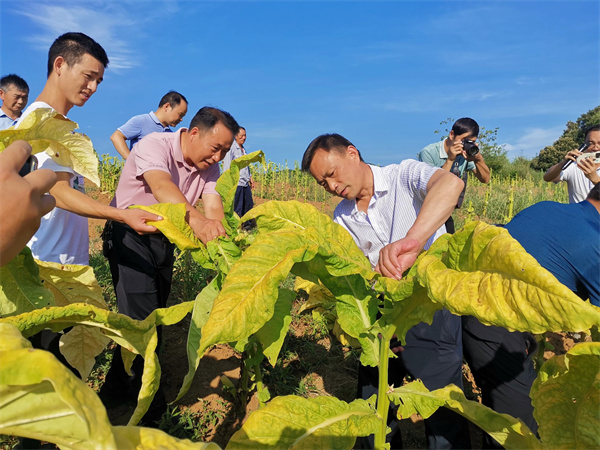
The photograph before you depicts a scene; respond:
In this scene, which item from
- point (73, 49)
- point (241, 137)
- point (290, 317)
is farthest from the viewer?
point (241, 137)

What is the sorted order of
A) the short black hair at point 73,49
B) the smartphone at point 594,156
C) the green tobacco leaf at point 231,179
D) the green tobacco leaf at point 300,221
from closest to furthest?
the green tobacco leaf at point 300,221 → the green tobacco leaf at point 231,179 → the short black hair at point 73,49 → the smartphone at point 594,156

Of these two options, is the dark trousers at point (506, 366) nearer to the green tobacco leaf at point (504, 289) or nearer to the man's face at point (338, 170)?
the man's face at point (338, 170)

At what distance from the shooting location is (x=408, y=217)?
2078 millimetres

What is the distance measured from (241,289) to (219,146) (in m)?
1.59

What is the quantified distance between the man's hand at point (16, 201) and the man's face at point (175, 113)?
14.0 ft

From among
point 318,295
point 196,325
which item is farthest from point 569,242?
point 196,325

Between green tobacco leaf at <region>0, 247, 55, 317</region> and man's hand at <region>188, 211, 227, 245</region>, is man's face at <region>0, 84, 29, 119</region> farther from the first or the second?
green tobacco leaf at <region>0, 247, 55, 317</region>

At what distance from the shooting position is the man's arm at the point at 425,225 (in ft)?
4.79

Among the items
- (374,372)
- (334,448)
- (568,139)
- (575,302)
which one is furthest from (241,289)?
(568,139)

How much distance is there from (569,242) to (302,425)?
1.31m

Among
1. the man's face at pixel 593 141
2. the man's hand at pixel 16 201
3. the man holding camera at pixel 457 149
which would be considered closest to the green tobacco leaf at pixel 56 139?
the man's hand at pixel 16 201

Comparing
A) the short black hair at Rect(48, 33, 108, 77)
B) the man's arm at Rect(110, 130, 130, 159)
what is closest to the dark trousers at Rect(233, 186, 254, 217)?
the man's arm at Rect(110, 130, 130, 159)

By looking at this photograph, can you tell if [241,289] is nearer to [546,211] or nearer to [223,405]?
[546,211]

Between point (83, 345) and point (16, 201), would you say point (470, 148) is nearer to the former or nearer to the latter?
point (83, 345)
